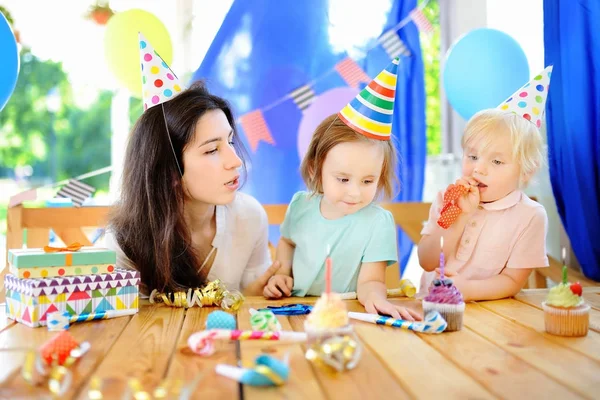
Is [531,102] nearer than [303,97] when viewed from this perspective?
Yes

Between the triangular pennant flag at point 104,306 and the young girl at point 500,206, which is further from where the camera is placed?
the young girl at point 500,206

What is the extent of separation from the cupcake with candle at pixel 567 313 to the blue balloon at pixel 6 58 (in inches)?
69.3

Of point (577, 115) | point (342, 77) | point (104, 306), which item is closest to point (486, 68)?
point (577, 115)

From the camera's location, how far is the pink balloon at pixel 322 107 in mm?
2789

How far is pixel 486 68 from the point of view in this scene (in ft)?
8.45

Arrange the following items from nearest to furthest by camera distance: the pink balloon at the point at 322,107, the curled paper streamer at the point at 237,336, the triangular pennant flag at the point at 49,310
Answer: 1. the curled paper streamer at the point at 237,336
2. the triangular pennant flag at the point at 49,310
3. the pink balloon at the point at 322,107

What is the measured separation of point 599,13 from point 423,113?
0.96 m

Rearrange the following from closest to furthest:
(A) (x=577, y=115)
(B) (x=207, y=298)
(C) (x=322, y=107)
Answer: (B) (x=207, y=298) → (A) (x=577, y=115) → (C) (x=322, y=107)

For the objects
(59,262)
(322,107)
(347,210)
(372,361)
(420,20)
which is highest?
(420,20)

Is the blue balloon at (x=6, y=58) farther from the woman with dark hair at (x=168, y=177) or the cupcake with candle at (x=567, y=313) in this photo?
the cupcake with candle at (x=567, y=313)

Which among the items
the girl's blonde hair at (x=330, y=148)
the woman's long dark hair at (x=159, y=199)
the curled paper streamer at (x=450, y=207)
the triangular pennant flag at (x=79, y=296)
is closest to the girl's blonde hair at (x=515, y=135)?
the curled paper streamer at (x=450, y=207)

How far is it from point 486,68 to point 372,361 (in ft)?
5.76

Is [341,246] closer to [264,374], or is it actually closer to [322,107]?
[264,374]

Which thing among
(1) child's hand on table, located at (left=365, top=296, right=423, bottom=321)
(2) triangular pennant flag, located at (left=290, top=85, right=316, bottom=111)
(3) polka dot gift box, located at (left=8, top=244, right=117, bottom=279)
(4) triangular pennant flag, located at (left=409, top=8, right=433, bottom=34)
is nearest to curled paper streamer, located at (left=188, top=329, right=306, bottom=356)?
(1) child's hand on table, located at (left=365, top=296, right=423, bottom=321)
